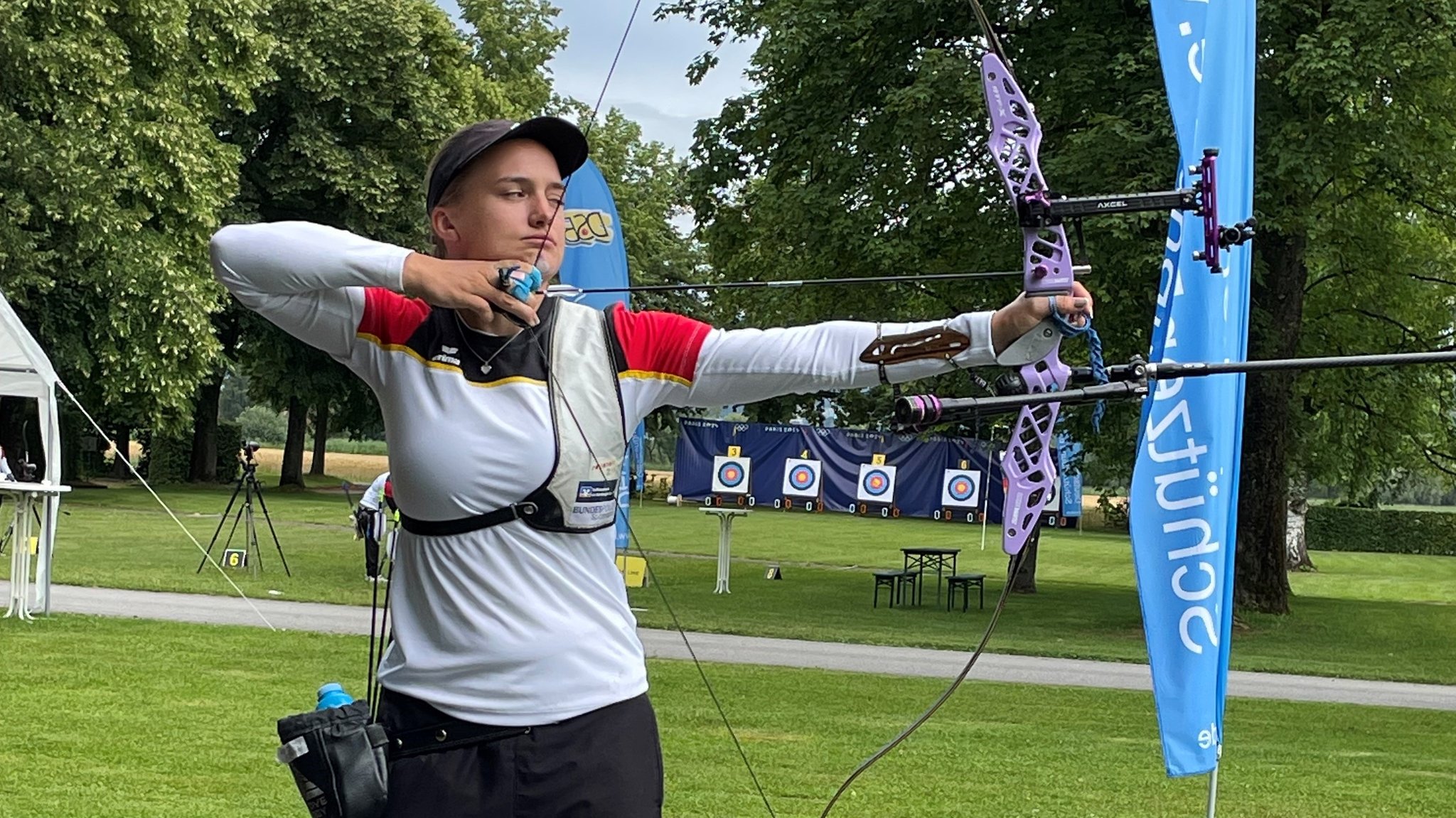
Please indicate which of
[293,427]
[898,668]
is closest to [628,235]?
[293,427]

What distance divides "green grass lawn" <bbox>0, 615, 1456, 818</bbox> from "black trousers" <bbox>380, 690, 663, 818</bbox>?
4333 mm

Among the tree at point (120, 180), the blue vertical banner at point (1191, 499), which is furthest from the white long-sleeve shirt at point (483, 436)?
the tree at point (120, 180)

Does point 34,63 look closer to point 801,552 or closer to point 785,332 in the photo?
point 801,552

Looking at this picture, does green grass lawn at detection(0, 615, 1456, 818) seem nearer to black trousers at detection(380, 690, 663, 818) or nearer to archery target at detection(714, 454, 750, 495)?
black trousers at detection(380, 690, 663, 818)

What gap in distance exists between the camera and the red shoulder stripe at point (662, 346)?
8.54ft

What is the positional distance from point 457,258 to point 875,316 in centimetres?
1537

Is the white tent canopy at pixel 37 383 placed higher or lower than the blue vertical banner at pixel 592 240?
lower

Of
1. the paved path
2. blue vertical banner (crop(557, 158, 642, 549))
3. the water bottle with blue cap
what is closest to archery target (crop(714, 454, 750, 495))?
blue vertical banner (crop(557, 158, 642, 549))

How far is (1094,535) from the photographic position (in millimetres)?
47844

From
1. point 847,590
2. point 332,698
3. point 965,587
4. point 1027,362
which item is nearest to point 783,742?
point 332,698

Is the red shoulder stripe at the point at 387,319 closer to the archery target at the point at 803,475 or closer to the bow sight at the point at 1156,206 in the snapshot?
the bow sight at the point at 1156,206

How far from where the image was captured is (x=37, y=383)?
12086 mm

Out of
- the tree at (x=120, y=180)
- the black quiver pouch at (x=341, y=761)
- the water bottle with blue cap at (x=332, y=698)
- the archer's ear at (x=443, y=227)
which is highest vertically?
the tree at (x=120, y=180)

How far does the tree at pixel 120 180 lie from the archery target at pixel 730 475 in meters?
10.4
